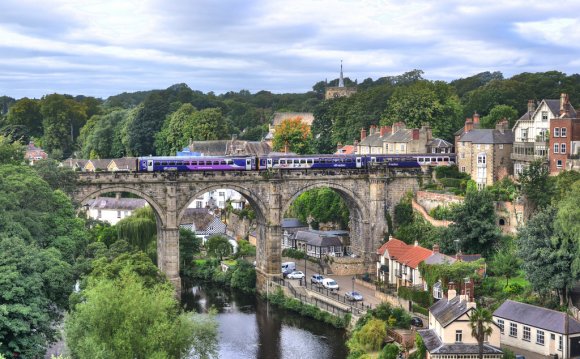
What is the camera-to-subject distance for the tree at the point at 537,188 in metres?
58.8

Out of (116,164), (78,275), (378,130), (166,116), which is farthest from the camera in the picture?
(166,116)

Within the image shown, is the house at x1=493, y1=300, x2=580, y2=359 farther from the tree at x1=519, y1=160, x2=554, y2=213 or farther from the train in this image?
the train

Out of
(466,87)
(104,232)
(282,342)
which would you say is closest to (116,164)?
(104,232)

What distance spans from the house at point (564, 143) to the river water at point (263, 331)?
74.9ft

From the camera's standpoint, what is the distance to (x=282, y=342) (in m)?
55.8

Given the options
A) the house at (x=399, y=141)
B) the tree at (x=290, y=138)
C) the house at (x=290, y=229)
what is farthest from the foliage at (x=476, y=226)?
the tree at (x=290, y=138)

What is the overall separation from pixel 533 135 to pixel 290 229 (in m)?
26.3

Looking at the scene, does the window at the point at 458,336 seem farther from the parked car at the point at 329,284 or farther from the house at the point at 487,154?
the house at the point at 487,154

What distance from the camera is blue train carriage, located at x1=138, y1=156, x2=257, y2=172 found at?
66.8 meters

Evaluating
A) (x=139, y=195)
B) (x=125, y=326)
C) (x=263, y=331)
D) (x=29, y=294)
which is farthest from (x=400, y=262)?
(x=29, y=294)

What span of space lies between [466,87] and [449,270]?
84694 mm

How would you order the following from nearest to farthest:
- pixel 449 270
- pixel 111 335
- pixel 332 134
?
pixel 111 335
pixel 449 270
pixel 332 134

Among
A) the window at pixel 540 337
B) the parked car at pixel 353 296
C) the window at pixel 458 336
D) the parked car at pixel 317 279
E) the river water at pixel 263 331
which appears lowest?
the river water at pixel 263 331

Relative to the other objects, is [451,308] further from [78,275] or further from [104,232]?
[104,232]
